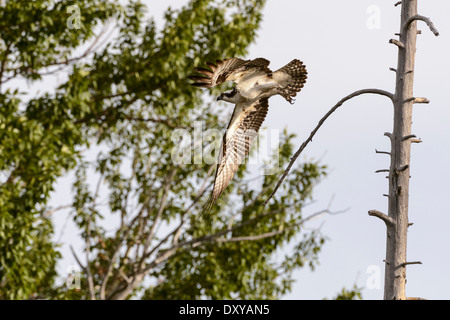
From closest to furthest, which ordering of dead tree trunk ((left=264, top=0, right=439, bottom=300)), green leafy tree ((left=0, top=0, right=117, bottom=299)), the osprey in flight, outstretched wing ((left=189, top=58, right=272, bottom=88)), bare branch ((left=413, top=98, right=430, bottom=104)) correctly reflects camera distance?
outstretched wing ((left=189, top=58, right=272, bottom=88)), the osprey in flight, dead tree trunk ((left=264, top=0, right=439, bottom=300)), bare branch ((left=413, top=98, right=430, bottom=104)), green leafy tree ((left=0, top=0, right=117, bottom=299))

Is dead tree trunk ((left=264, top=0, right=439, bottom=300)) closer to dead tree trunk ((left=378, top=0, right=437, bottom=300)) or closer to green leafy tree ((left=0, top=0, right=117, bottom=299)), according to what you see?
dead tree trunk ((left=378, top=0, right=437, bottom=300))

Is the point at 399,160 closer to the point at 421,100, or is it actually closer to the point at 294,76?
the point at 421,100

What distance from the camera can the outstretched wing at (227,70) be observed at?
4.23 meters

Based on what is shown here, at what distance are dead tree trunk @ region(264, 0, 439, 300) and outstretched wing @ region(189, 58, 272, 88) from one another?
1.63 ft

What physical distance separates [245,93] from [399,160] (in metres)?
1.01

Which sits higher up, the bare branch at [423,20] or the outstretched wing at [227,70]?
the bare branch at [423,20]

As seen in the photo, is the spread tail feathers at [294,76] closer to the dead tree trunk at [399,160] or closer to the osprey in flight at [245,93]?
the osprey in flight at [245,93]

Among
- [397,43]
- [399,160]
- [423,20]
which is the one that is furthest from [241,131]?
[423,20]

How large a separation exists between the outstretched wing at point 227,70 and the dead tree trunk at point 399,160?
0.50 metres

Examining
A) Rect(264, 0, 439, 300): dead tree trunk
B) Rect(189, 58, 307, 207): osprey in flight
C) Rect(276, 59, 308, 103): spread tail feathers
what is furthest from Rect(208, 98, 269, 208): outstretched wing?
Rect(264, 0, 439, 300): dead tree trunk

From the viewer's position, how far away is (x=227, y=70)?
4387 millimetres

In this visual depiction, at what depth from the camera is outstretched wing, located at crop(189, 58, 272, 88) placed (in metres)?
4.23

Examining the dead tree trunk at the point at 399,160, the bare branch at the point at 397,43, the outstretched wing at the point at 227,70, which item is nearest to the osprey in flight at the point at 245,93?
the outstretched wing at the point at 227,70
